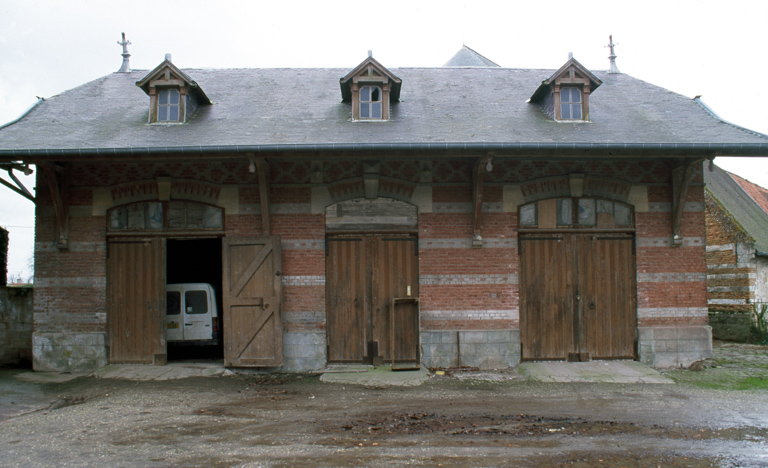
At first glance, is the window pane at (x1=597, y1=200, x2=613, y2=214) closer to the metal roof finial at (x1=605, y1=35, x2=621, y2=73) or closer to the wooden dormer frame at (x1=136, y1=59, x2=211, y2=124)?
the metal roof finial at (x1=605, y1=35, x2=621, y2=73)

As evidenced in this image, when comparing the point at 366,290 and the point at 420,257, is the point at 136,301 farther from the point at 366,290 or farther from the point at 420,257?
the point at 420,257

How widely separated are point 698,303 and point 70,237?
11.5m

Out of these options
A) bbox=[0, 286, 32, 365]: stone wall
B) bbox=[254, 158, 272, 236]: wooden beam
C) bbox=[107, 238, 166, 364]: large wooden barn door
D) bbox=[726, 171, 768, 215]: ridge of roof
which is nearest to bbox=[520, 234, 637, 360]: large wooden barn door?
bbox=[254, 158, 272, 236]: wooden beam

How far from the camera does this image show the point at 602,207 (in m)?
9.89

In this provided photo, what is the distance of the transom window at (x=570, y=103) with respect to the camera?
10.5 metres

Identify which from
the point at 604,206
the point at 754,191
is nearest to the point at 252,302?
the point at 604,206

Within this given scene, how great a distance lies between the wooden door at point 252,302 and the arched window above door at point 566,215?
182 inches

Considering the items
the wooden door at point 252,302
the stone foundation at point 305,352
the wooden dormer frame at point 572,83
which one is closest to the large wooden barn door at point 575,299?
the wooden dormer frame at point 572,83

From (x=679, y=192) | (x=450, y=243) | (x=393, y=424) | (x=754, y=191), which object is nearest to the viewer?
(x=393, y=424)

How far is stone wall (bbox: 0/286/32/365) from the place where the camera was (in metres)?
10.2

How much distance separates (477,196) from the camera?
9352 mm

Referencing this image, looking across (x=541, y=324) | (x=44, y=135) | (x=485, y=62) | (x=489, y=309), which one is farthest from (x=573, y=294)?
(x=485, y=62)

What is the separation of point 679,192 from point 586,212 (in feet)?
5.33

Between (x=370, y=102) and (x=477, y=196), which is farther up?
(x=370, y=102)
